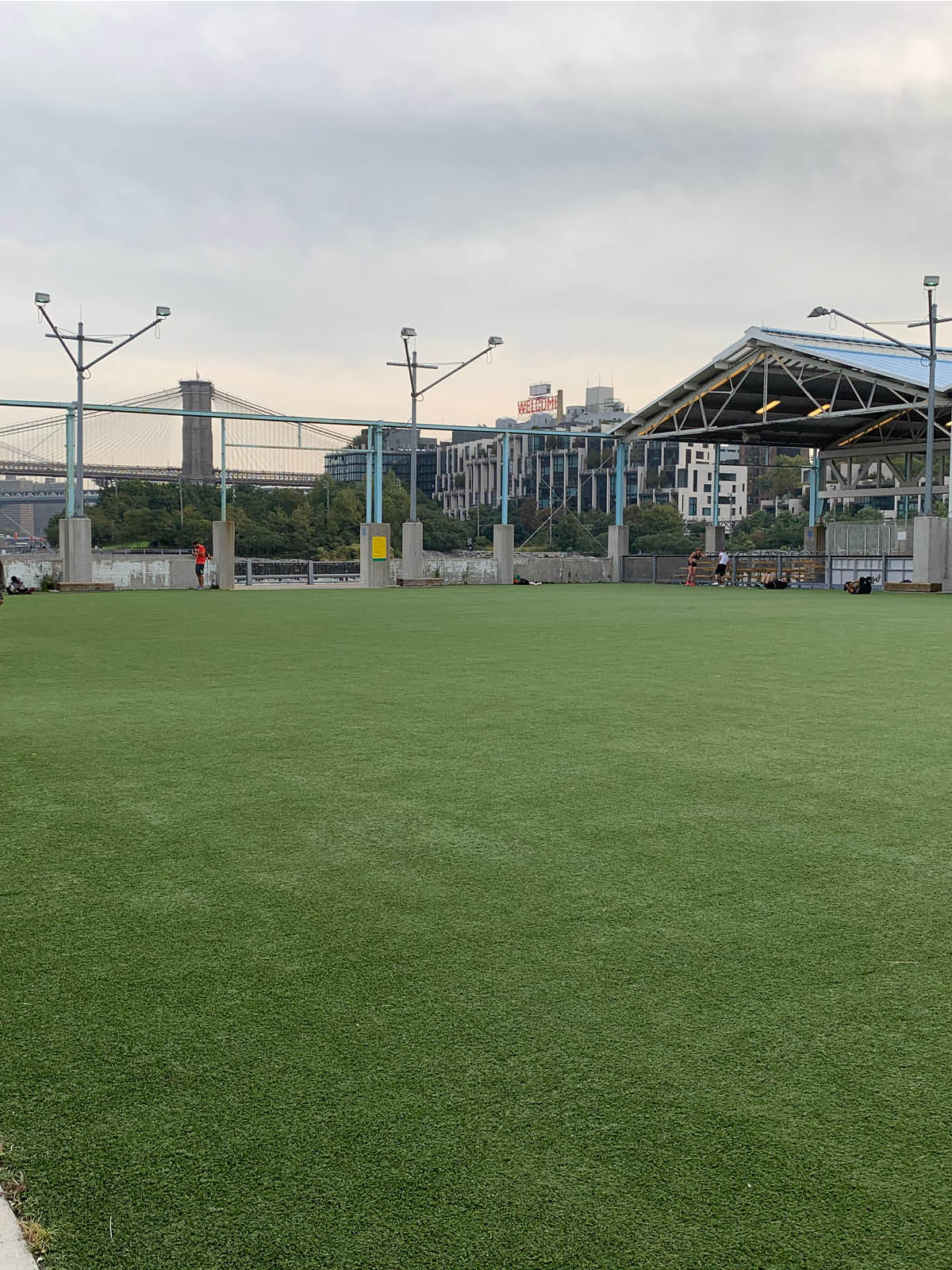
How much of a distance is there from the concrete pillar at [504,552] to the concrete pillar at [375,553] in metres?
5.84

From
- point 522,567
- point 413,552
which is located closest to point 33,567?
point 413,552

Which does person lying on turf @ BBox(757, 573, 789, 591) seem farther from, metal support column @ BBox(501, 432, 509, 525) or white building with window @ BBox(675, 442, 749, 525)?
white building with window @ BBox(675, 442, 749, 525)

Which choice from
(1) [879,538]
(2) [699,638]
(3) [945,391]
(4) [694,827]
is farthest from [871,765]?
(1) [879,538]

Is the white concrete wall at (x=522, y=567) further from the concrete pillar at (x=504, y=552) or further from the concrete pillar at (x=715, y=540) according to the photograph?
the concrete pillar at (x=715, y=540)

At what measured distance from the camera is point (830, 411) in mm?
48656

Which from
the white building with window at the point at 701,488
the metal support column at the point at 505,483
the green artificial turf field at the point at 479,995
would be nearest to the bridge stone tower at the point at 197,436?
the metal support column at the point at 505,483

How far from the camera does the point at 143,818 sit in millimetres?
6918

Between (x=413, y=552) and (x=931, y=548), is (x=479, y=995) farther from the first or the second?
(x=413, y=552)

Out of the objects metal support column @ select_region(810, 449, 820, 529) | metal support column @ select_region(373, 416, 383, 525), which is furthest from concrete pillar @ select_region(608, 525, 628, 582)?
metal support column @ select_region(373, 416, 383, 525)

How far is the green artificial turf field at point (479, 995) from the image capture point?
9.54ft

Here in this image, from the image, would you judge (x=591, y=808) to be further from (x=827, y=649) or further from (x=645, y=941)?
(x=827, y=649)

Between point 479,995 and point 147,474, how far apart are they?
65.2 m

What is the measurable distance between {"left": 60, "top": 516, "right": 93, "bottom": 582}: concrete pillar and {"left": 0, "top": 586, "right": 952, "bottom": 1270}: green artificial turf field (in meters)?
33.9

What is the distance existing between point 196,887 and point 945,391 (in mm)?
40482
